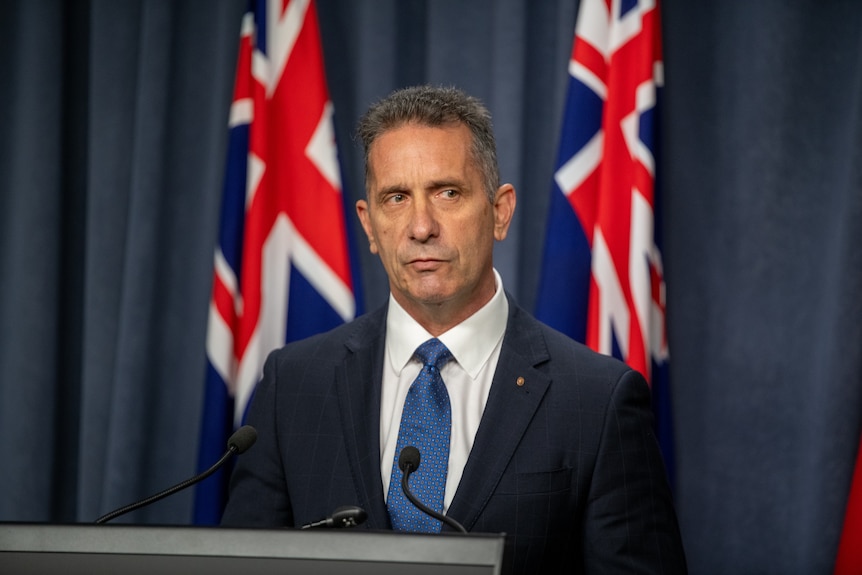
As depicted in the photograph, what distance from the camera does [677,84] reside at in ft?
10.6

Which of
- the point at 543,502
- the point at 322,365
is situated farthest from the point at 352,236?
the point at 543,502

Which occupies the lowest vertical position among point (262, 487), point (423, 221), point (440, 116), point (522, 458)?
point (262, 487)

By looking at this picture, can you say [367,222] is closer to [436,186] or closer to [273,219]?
[436,186]

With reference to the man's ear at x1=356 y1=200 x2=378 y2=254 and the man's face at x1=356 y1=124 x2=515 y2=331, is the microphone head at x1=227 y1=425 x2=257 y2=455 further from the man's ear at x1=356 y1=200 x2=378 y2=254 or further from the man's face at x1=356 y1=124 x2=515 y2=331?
the man's ear at x1=356 y1=200 x2=378 y2=254

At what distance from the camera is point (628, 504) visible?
6.79 feet

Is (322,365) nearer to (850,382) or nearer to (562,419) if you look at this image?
(562,419)

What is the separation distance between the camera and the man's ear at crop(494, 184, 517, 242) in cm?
235

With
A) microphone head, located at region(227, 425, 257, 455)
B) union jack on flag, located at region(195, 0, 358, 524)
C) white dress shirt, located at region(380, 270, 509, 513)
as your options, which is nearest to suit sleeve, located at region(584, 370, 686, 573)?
white dress shirt, located at region(380, 270, 509, 513)

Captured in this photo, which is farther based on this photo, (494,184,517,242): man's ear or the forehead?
(494,184,517,242): man's ear

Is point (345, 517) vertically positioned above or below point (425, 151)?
below

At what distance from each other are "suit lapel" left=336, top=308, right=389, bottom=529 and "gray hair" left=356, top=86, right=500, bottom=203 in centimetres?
44

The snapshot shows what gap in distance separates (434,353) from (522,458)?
311 mm

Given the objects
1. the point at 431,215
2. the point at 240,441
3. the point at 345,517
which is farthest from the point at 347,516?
the point at 431,215

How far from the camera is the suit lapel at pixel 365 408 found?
2096 millimetres
